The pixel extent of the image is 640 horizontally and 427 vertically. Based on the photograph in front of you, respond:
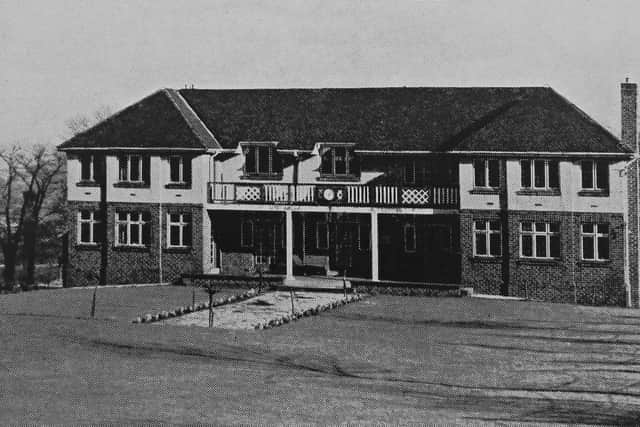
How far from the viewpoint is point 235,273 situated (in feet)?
125

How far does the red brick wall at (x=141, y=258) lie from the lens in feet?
120

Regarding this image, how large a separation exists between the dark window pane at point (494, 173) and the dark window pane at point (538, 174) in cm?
153

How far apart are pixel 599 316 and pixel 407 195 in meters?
10.0

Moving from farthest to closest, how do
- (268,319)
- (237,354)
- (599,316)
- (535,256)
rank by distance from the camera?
(535,256) < (599,316) < (268,319) < (237,354)

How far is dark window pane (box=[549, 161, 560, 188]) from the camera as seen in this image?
3319 cm

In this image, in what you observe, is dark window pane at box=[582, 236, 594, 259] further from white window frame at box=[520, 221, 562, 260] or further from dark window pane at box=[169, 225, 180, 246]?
dark window pane at box=[169, 225, 180, 246]

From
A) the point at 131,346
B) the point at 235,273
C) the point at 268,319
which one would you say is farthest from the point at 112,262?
the point at 131,346

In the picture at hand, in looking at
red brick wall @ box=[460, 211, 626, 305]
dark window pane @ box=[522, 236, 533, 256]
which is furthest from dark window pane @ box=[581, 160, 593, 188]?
dark window pane @ box=[522, 236, 533, 256]

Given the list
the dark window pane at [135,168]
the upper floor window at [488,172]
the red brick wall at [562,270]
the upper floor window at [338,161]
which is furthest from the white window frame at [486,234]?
the dark window pane at [135,168]

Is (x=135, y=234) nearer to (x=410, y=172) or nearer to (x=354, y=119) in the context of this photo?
(x=354, y=119)

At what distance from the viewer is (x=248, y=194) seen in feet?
120

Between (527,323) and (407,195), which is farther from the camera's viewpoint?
(407,195)

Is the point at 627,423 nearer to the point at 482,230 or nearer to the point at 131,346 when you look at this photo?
the point at 131,346

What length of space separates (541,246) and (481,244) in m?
2.49
